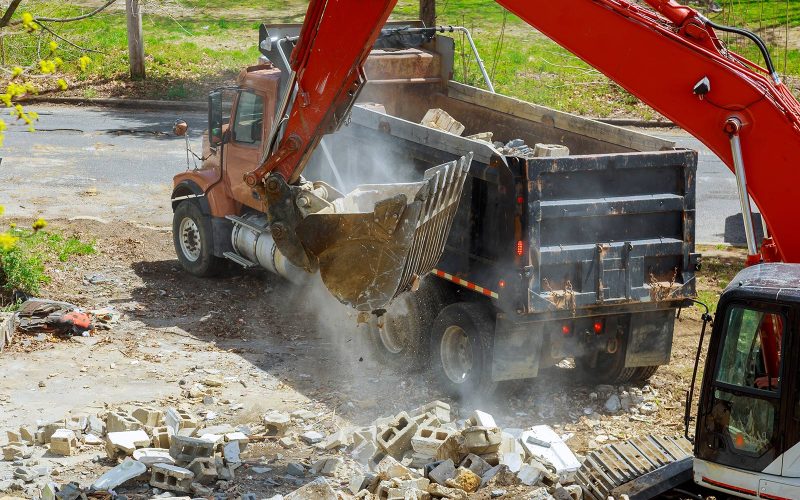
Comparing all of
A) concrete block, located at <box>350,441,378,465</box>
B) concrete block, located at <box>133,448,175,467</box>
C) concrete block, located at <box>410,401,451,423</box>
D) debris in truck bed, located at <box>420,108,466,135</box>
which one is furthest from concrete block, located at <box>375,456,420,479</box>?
debris in truck bed, located at <box>420,108,466,135</box>

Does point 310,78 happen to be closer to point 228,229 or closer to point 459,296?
point 459,296

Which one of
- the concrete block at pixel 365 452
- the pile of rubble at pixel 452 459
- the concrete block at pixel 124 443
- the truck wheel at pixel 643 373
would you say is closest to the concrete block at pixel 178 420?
the concrete block at pixel 124 443

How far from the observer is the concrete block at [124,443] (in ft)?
26.2

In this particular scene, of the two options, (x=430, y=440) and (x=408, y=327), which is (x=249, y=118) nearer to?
(x=408, y=327)

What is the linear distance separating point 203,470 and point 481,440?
2.09 meters

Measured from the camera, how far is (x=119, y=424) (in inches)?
329

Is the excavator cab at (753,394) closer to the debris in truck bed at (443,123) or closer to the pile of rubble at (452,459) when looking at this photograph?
the pile of rubble at (452,459)

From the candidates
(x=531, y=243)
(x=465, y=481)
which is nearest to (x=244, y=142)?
(x=531, y=243)

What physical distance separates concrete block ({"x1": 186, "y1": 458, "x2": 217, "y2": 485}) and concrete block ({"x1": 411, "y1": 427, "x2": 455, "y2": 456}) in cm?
154

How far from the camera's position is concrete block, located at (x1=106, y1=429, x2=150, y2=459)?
7988 mm

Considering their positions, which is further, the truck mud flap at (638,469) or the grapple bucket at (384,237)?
the grapple bucket at (384,237)

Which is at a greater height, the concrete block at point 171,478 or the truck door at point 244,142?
the truck door at point 244,142

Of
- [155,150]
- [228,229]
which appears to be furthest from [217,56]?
[228,229]

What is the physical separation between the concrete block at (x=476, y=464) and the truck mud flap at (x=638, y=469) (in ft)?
2.58
